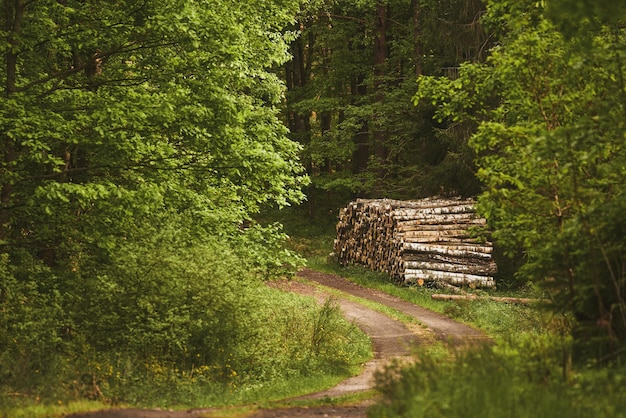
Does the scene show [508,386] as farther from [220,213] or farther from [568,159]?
[220,213]

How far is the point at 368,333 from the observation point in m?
19.0

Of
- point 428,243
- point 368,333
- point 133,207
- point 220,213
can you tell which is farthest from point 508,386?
point 428,243

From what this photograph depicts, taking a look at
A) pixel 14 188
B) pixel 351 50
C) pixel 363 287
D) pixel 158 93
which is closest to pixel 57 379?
pixel 14 188

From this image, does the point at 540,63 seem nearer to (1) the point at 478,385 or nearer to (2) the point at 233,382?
(1) the point at 478,385

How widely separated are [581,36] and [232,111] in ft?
24.0

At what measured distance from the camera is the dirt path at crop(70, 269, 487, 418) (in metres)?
9.87

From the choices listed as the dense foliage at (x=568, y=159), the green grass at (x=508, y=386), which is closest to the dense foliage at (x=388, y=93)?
the dense foliage at (x=568, y=159)

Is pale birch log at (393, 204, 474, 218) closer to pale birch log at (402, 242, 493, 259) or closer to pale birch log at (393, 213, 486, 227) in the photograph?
pale birch log at (393, 213, 486, 227)

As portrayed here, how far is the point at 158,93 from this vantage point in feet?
47.4

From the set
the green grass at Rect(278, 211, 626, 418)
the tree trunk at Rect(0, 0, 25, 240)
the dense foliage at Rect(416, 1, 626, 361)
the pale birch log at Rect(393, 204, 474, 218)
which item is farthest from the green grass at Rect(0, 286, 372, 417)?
the pale birch log at Rect(393, 204, 474, 218)

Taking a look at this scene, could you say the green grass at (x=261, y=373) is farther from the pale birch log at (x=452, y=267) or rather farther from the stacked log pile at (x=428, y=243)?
the stacked log pile at (x=428, y=243)

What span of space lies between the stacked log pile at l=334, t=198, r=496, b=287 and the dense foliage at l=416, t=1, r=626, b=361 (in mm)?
12753

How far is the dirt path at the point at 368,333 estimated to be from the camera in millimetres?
9870

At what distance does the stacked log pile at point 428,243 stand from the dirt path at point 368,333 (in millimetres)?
1564
